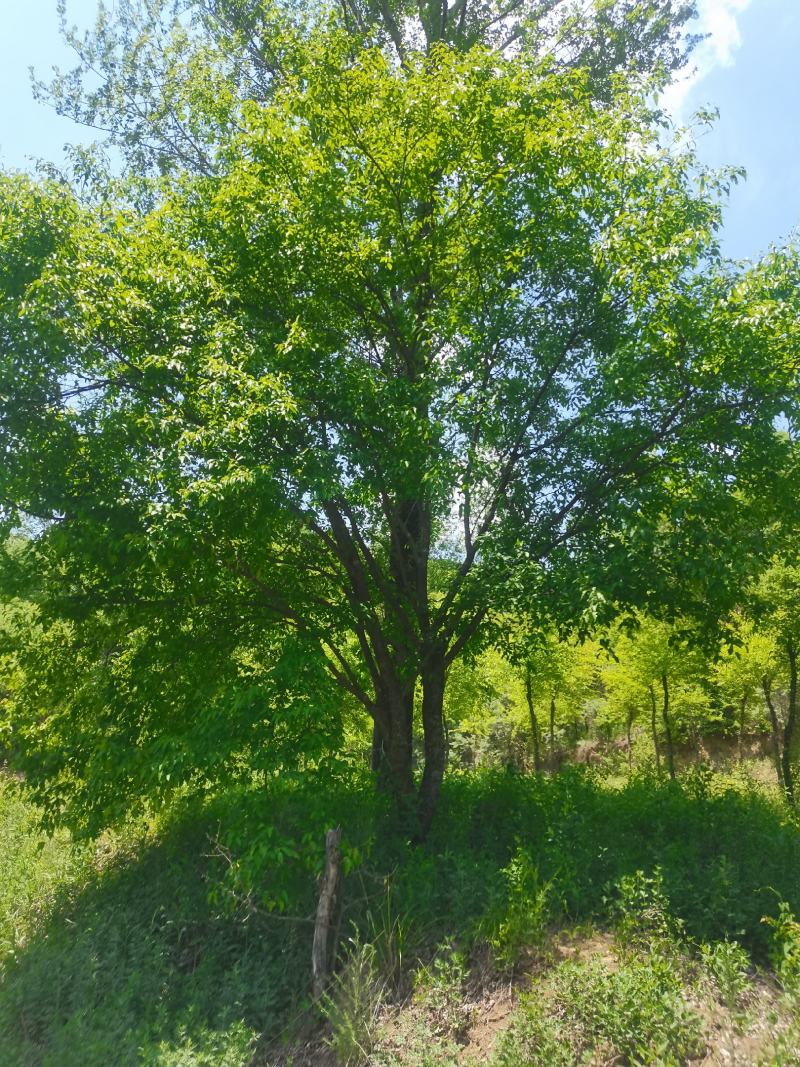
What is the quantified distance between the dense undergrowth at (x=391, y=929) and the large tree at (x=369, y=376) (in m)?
1.33

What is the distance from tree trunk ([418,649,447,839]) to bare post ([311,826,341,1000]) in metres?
2.77

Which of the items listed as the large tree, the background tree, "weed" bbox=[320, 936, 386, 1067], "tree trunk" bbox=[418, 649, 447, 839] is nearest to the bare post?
"weed" bbox=[320, 936, 386, 1067]

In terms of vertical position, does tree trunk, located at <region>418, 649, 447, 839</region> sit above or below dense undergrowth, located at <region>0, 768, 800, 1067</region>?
above

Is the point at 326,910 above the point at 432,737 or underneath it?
underneath

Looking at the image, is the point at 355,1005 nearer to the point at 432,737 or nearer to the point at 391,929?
the point at 391,929

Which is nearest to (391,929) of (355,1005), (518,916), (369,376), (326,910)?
(326,910)

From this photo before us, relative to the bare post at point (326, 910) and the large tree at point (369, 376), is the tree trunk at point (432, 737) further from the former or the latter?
the bare post at point (326, 910)

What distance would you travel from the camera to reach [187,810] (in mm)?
10664

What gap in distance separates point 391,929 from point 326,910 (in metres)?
0.73

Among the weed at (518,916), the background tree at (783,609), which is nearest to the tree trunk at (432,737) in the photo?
the weed at (518,916)

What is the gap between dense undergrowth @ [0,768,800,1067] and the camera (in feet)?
18.0

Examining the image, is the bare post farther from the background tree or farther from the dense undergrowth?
the background tree

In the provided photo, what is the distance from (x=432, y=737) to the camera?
959cm

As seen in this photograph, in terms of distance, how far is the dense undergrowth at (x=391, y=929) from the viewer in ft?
18.0
